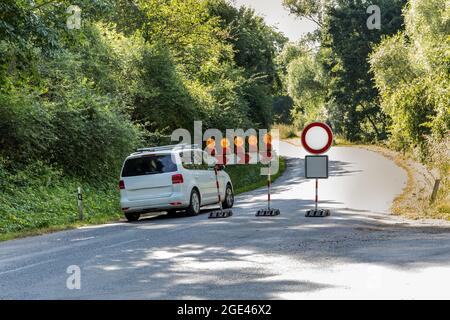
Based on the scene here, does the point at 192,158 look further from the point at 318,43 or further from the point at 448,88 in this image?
the point at 318,43

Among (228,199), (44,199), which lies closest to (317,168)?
(228,199)

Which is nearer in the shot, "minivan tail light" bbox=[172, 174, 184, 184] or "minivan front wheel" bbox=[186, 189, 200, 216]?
"minivan tail light" bbox=[172, 174, 184, 184]

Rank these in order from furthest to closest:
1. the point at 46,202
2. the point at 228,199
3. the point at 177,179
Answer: the point at 228,199, the point at 46,202, the point at 177,179

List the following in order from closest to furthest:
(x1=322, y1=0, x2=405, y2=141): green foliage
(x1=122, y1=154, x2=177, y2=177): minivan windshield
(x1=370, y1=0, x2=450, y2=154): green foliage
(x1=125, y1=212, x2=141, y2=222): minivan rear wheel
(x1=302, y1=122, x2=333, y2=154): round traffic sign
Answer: (x1=302, y1=122, x2=333, y2=154): round traffic sign → (x1=122, y1=154, x2=177, y2=177): minivan windshield → (x1=125, y1=212, x2=141, y2=222): minivan rear wheel → (x1=370, y1=0, x2=450, y2=154): green foliage → (x1=322, y1=0, x2=405, y2=141): green foliage

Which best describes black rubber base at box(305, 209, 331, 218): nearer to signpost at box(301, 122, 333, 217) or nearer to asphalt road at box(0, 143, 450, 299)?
asphalt road at box(0, 143, 450, 299)

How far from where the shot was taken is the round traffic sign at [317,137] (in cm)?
1600

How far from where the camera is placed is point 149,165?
18.7 meters

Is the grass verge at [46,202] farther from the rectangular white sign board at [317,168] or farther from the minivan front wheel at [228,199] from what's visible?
the rectangular white sign board at [317,168]

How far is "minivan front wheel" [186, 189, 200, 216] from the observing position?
62.0 feet

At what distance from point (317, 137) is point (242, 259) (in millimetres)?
6425

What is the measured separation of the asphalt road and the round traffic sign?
163cm

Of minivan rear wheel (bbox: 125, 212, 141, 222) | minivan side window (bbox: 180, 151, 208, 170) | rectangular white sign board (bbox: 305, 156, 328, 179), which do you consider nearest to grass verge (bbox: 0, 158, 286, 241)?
minivan rear wheel (bbox: 125, 212, 141, 222)

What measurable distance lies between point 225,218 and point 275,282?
9049 millimetres

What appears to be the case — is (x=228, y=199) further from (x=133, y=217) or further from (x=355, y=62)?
(x=355, y=62)
